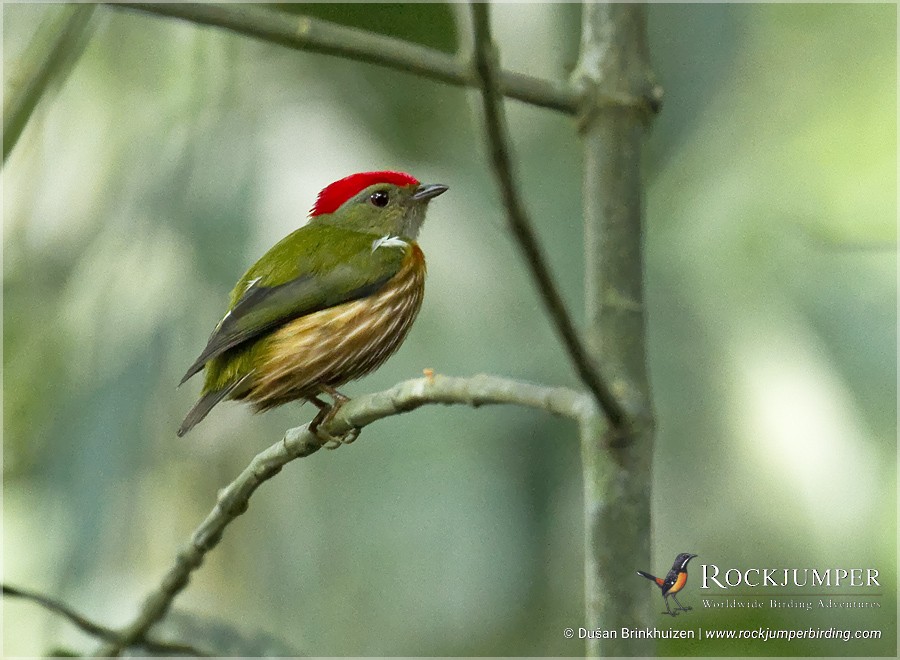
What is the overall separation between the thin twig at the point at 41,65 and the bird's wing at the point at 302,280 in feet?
2.69

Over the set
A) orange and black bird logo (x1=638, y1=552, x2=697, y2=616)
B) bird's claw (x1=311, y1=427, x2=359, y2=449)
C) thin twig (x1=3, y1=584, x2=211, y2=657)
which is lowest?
thin twig (x1=3, y1=584, x2=211, y2=657)

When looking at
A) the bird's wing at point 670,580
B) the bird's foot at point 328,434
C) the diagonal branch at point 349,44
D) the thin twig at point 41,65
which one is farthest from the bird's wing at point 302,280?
the bird's wing at point 670,580

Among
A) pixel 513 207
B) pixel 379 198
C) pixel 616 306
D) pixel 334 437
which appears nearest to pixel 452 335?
pixel 379 198

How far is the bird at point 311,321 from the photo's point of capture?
10.5 ft

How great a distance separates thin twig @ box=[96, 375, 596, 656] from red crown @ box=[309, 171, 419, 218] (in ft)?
4.39

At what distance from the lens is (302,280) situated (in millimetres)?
3342

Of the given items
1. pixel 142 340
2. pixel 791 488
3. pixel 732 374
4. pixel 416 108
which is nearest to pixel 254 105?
pixel 416 108

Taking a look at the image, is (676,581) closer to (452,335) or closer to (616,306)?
(452,335)

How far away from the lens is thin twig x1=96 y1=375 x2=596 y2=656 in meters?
1.89

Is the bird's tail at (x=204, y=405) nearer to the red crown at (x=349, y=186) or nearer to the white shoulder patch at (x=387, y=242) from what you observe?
the white shoulder patch at (x=387, y=242)

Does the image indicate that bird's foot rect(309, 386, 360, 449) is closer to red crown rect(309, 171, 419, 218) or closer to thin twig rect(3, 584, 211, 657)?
thin twig rect(3, 584, 211, 657)

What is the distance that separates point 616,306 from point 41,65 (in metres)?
1.60

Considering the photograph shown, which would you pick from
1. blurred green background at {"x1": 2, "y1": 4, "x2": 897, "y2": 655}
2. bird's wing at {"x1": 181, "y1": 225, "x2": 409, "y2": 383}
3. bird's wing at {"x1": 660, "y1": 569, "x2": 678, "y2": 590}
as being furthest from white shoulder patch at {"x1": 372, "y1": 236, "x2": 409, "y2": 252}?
bird's wing at {"x1": 660, "y1": 569, "x2": 678, "y2": 590}

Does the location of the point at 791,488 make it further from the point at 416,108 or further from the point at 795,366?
the point at 416,108
